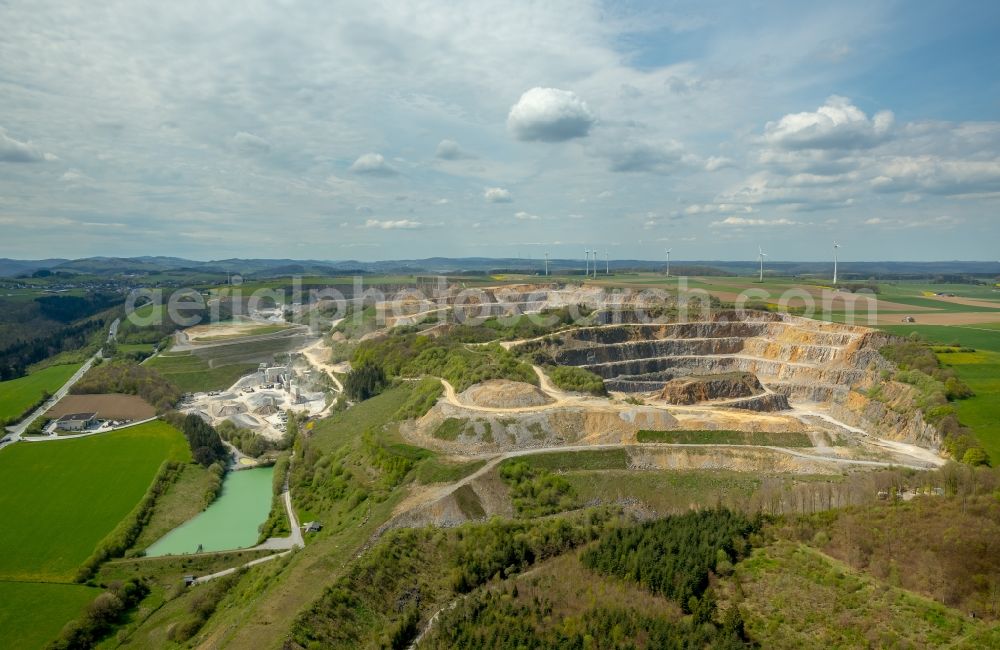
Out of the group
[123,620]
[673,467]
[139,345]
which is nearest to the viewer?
[123,620]

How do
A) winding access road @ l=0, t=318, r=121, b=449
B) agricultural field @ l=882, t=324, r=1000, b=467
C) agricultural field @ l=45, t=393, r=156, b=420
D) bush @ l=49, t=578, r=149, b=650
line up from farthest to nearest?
1. agricultural field @ l=45, t=393, r=156, b=420
2. winding access road @ l=0, t=318, r=121, b=449
3. agricultural field @ l=882, t=324, r=1000, b=467
4. bush @ l=49, t=578, r=149, b=650

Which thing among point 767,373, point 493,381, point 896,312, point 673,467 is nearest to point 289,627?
point 673,467

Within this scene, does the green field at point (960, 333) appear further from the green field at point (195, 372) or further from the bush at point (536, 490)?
the green field at point (195, 372)

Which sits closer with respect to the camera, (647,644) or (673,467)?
(647,644)

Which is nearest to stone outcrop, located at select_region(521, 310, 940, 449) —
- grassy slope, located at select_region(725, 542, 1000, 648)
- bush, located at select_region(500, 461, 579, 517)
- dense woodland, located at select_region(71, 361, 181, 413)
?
bush, located at select_region(500, 461, 579, 517)

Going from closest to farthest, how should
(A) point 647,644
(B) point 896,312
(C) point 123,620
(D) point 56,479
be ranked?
(A) point 647,644 < (C) point 123,620 < (D) point 56,479 < (B) point 896,312

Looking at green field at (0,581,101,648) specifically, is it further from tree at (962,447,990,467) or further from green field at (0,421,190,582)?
tree at (962,447,990,467)

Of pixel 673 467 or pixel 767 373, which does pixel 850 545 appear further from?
pixel 767 373
